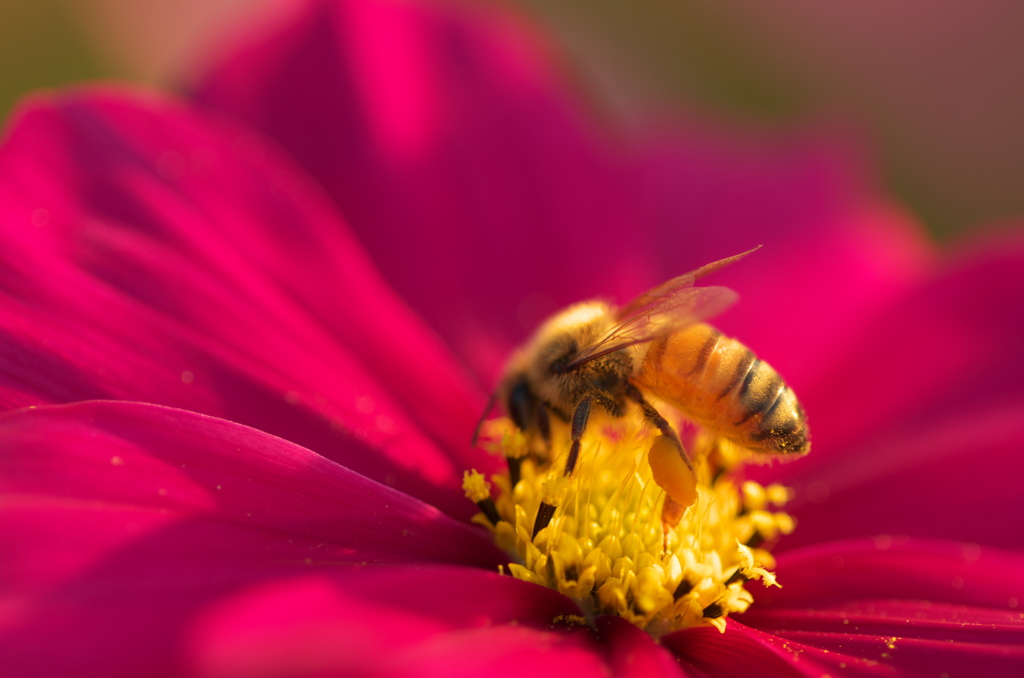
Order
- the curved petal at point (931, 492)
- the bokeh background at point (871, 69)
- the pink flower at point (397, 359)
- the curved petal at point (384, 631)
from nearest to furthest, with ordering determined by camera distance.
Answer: the curved petal at point (384, 631), the pink flower at point (397, 359), the curved petal at point (931, 492), the bokeh background at point (871, 69)

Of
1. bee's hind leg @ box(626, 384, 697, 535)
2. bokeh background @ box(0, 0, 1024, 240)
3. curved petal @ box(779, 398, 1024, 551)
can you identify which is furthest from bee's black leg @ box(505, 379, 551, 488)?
bokeh background @ box(0, 0, 1024, 240)

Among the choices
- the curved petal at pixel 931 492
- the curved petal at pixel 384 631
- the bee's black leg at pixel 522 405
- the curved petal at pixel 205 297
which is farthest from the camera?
the curved petal at pixel 931 492

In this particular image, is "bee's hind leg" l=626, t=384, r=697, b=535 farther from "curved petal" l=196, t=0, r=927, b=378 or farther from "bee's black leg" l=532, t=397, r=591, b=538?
"curved petal" l=196, t=0, r=927, b=378

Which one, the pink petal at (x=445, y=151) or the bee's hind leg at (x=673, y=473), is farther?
the pink petal at (x=445, y=151)

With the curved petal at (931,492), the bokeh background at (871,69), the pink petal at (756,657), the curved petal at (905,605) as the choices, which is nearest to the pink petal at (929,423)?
the curved petal at (931,492)

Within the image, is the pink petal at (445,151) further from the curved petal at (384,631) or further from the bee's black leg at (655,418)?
the curved petal at (384,631)

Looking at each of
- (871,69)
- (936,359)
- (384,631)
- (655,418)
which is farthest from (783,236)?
(871,69)

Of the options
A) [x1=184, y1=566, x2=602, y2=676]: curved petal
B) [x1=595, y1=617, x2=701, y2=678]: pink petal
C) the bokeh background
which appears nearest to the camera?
[x1=184, y1=566, x2=602, y2=676]: curved petal

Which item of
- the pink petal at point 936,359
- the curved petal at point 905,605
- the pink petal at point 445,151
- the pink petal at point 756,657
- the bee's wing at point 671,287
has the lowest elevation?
the pink petal at point 756,657

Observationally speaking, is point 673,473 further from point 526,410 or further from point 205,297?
point 205,297
